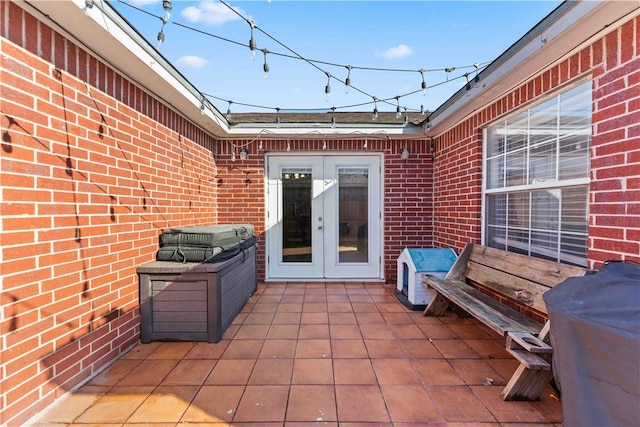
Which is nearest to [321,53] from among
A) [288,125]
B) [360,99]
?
[360,99]

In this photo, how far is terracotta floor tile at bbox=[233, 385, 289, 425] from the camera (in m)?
1.86

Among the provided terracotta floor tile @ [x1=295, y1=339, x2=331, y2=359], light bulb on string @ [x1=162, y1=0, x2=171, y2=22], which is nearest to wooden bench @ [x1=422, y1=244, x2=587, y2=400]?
terracotta floor tile @ [x1=295, y1=339, x2=331, y2=359]

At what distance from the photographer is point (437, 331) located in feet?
10.3

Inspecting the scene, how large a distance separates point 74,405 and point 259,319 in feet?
5.75

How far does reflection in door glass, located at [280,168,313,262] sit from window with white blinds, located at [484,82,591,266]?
8.76ft

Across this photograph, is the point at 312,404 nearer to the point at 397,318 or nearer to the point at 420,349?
the point at 420,349

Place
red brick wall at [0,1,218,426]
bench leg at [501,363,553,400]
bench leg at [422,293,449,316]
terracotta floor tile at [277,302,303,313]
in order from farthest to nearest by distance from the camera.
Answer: terracotta floor tile at [277,302,303,313]
bench leg at [422,293,449,316]
bench leg at [501,363,553,400]
red brick wall at [0,1,218,426]

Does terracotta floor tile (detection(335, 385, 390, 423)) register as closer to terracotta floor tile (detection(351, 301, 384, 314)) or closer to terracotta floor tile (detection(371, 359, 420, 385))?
terracotta floor tile (detection(371, 359, 420, 385))

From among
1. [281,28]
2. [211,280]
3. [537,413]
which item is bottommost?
[537,413]

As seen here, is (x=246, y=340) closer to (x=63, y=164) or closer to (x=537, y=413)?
(x=63, y=164)

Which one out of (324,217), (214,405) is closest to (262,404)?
(214,405)

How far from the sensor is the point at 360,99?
417 cm

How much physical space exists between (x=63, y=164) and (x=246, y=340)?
207 centimetres

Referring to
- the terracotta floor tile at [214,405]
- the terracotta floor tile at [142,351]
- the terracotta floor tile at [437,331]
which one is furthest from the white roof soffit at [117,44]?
the terracotta floor tile at [437,331]
